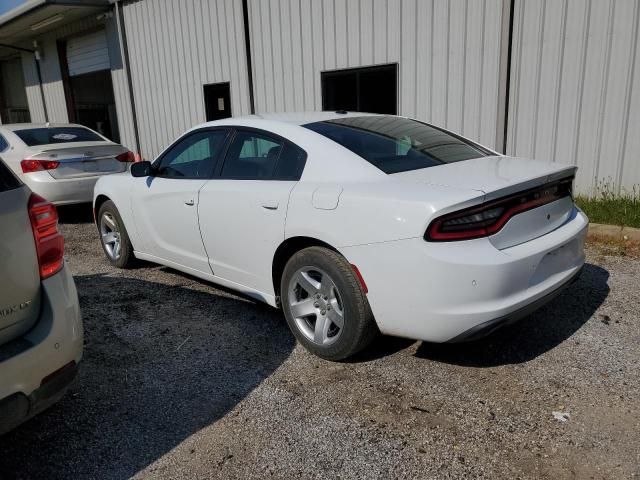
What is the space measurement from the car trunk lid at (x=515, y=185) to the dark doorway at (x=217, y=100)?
27.5ft

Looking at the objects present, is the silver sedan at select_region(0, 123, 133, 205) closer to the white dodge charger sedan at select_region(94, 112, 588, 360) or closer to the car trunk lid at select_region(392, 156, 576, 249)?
the white dodge charger sedan at select_region(94, 112, 588, 360)

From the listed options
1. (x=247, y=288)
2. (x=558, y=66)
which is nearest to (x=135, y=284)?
(x=247, y=288)

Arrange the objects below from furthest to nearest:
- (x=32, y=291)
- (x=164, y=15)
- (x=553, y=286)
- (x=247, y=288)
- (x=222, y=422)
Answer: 1. (x=164, y=15)
2. (x=247, y=288)
3. (x=553, y=286)
4. (x=222, y=422)
5. (x=32, y=291)

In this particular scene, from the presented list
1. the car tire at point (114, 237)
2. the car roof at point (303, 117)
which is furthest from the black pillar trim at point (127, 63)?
the car roof at point (303, 117)

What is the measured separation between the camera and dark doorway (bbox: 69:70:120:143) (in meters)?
17.2

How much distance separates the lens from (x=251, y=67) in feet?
33.1

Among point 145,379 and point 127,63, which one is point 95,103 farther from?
point 145,379

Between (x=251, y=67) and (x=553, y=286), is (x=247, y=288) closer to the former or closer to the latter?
(x=553, y=286)

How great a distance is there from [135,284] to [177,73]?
26.5ft

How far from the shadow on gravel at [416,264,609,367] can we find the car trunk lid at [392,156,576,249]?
32.2 inches

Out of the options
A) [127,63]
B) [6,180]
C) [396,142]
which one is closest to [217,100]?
[127,63]

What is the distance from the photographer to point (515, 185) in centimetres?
281

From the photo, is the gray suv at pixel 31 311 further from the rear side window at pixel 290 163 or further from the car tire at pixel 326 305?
the rear side window at pixel 290 163

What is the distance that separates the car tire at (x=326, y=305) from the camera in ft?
9.81
